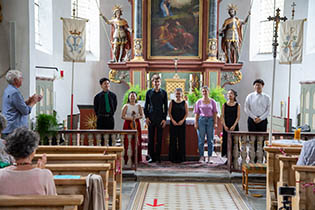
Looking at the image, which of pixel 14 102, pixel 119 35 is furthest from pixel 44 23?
pixel 14 102

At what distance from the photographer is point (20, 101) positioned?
16.8ft

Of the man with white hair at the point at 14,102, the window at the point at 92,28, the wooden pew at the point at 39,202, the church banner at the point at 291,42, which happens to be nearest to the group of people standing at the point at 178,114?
the church banner at the point at 291,42

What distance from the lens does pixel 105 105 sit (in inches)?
261

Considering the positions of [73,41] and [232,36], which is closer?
[73,41]

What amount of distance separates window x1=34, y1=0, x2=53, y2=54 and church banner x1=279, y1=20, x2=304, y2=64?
6.66m

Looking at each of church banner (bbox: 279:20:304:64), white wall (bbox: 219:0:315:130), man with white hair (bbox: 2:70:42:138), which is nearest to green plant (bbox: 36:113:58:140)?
man with white hair (bbox: 2:70:42:138)

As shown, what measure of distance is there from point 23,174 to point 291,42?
258 inches

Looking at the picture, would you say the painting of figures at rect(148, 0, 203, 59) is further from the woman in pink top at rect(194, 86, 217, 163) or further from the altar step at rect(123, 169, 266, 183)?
the altar step at rect(123, 169, 266, 183)

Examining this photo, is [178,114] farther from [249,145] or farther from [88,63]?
[88,63]

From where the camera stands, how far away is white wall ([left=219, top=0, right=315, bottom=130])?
10.8 metres

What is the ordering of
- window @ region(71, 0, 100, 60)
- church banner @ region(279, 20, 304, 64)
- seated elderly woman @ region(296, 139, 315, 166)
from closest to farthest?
seated elderly woman @ region(296, 139, 315, 166) → church banner @ region(279, 20, 304, 64) → window @ region(71, 0, 100, 60)

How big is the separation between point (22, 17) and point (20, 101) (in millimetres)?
2335

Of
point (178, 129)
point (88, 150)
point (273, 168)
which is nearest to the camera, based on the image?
point (88, 150)

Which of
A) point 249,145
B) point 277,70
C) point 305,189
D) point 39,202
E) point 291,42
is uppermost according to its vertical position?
point 291,42
